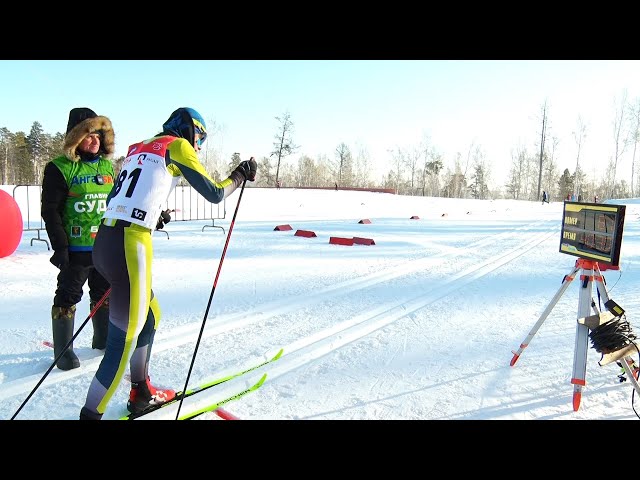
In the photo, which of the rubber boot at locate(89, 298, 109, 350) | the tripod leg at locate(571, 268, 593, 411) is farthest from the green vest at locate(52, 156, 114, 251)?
the tripod leg at locate(571, 268, 593, 411)

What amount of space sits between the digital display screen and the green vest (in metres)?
3.48

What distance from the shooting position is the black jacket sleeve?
3.17 metres

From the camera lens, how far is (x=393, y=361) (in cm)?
353

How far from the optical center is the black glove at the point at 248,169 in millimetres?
2722

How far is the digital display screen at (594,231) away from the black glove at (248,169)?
228 cm

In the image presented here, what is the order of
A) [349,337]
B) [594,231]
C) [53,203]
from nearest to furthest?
[594,231] < [53,203] < [349,337]

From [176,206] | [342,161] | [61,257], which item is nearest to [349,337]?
[61,257]

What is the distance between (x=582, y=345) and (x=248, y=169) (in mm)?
2440

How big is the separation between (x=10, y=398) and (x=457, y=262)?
6.99 metres

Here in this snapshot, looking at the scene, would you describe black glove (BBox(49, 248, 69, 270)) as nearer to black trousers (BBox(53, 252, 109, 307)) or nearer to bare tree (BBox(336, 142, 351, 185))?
black trousers (BBox(53, 252, 109, 307))

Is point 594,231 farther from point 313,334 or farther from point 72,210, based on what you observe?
point 72,210

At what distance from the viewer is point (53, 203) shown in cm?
320

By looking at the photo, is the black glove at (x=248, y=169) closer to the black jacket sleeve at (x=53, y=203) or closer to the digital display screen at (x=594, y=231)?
the black jacket sleeve at (x=53, y=203)

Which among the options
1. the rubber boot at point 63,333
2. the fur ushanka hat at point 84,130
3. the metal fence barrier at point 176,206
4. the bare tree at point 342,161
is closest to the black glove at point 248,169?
the fur ushanka hat at point 84,130
